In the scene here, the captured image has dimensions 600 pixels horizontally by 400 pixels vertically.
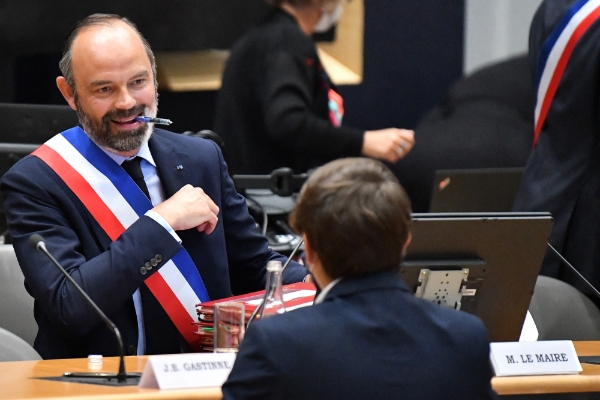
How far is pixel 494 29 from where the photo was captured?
5.25 metres

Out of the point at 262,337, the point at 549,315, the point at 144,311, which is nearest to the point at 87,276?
the point at 144,311

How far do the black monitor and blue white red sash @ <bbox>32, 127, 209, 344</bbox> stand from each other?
0.58 meters

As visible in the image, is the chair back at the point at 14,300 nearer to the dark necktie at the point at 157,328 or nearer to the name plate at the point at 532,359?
the dark necktie at the point at 157,328

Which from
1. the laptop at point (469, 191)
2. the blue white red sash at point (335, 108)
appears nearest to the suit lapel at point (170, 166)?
the laptop at point (469, 191)

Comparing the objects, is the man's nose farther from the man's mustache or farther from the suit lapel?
the suit lapel

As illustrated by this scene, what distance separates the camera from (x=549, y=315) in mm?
3035

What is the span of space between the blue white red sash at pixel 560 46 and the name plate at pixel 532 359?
1468mm

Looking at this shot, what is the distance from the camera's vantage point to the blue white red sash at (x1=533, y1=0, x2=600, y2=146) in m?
3.40

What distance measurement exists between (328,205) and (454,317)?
0.26 metres

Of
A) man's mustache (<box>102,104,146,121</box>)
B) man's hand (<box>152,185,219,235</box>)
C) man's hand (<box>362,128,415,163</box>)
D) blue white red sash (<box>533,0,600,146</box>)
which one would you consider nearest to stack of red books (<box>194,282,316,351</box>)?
man's hand (<box>152,185,219,235</box>)

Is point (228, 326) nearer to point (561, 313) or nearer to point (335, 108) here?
→ point (561, 313)

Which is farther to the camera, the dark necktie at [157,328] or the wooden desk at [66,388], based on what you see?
the dark necktie at [157,328]

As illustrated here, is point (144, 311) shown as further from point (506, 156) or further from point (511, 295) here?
point (506, 156)

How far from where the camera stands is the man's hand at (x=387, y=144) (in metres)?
4.40
